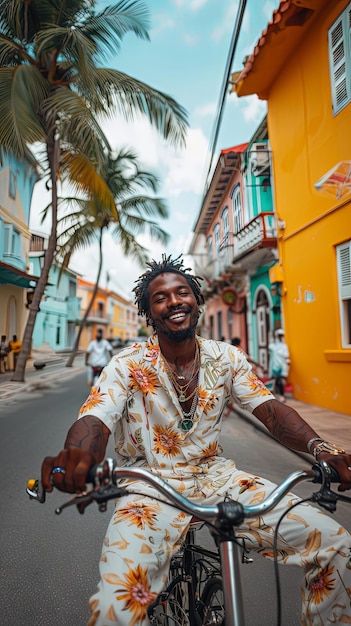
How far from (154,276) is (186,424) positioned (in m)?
0.67

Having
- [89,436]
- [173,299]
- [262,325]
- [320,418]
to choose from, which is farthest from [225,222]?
[262,325]

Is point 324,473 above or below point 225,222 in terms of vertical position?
below

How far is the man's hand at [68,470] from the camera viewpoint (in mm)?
1094

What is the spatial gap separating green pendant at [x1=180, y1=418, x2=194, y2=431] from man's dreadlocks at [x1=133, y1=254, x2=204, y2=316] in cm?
56

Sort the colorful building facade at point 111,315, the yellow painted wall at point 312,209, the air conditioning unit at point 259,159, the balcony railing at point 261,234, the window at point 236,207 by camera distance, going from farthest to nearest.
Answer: the colorful building facade at point 111,315
the balcony railing at point 261,234
the yellow painted wall at point 312,209
the air conditioning unit at point 259,159
the window at point 236,207

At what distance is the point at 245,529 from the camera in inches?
54.1

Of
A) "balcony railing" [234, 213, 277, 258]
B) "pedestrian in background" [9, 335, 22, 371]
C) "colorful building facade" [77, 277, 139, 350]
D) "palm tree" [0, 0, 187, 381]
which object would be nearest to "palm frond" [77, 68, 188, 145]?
"palm tree" [0, 0, 187, 381]

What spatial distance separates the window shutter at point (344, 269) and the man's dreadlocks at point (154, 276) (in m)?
4.74

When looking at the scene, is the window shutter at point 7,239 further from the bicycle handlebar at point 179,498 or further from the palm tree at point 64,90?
the bicycle handlebar at point 179,498

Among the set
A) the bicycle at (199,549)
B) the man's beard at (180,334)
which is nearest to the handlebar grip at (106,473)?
the bicycle at (199,549)

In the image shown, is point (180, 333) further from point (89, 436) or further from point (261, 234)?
point (261, 234)

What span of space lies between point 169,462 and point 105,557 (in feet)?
1.47

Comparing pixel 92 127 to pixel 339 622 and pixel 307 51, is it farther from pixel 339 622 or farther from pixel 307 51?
pixel 339 622

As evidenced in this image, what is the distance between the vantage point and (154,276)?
1.85m
